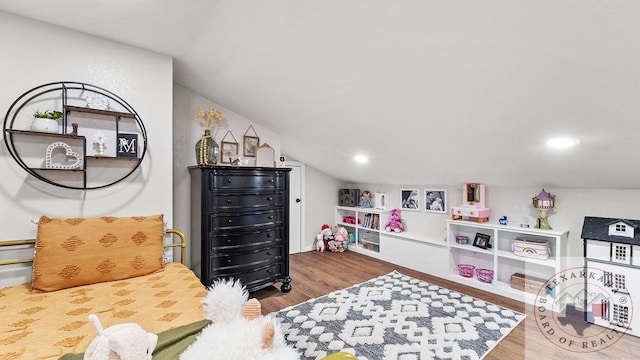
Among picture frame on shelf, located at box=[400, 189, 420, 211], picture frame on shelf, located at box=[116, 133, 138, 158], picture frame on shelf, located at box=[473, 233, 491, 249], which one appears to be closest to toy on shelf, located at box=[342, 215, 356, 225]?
picture frame on shelf, located at box=[400, 189, 420, 211]

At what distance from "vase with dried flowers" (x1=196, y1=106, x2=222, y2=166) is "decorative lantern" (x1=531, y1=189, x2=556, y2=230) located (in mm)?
3497

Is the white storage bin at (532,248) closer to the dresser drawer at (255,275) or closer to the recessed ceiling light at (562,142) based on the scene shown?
the recessed ceiling light at (562,142)

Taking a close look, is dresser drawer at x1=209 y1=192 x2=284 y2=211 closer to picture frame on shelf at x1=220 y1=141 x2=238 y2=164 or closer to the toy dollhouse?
picture frame on shelf at x1=220 y1=141 x2=238 y2=164

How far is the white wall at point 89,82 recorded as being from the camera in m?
1.94

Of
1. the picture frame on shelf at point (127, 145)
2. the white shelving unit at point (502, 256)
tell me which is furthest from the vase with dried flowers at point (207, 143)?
the white shelving unit at point (502, 256)

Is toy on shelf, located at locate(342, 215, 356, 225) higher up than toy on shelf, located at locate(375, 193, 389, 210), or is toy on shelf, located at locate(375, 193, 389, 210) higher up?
toy on shelf, located at locate(375, 193, 389, 210)

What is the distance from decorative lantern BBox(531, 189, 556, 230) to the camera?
3029 mm

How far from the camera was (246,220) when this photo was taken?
2.99 meters

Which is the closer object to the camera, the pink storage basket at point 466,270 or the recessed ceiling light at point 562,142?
the recessed ceiling light at point 562,142

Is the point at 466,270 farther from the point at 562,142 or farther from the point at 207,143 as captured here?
the point at 207,143

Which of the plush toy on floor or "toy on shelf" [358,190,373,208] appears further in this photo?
"toy on shelf" [358,190,373,208]

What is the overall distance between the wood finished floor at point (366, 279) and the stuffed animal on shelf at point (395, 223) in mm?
552

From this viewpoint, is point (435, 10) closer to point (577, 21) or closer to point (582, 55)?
point (577, 21)

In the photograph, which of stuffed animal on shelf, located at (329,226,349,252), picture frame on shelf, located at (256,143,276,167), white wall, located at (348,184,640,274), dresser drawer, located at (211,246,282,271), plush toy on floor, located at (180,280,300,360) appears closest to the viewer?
plush toy on floor, located at (180,280,300,360)
